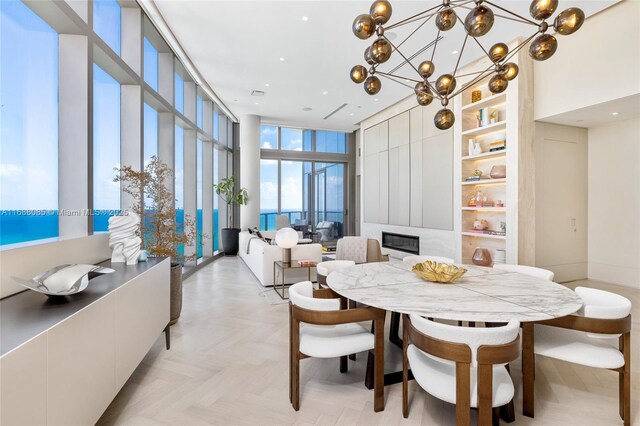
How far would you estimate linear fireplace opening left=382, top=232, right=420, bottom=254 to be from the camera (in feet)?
21.7

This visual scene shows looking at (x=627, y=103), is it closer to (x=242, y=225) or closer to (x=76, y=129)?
(x=76, y=129)

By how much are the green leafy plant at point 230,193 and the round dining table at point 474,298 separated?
5880 millimetres

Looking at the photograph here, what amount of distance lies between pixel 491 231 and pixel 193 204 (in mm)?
5250

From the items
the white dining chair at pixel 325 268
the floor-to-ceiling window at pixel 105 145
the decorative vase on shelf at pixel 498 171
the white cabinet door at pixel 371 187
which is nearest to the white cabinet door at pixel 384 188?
the white cabinet door at pixel 371 187

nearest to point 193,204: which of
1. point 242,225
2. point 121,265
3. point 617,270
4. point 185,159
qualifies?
point 185,159

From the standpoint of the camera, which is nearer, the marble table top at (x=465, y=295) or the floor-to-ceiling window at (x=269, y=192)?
the marble table top at (x=465, y=295)

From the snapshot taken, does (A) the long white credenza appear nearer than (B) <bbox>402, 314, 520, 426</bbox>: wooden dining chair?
Yes

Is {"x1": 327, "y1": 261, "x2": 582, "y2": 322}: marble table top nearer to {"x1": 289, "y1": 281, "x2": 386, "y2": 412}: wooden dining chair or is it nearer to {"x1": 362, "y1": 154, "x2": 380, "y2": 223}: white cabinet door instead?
{"x1": 289, "y1": 281, "x2": 386, "y2": 412}: wooden dining chair

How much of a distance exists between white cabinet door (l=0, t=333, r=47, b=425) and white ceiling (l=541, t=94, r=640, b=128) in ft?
19.1

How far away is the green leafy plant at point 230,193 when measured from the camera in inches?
309

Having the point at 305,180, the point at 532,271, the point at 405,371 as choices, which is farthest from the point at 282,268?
the point at 305,180

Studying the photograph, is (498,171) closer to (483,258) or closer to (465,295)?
(483,258)

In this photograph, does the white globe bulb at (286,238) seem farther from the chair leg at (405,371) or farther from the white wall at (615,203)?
the white wall at (615,203)

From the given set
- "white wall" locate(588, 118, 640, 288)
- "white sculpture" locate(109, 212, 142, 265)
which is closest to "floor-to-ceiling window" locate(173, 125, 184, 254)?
"white sculpture" locate(109, 212, 142, 265)
